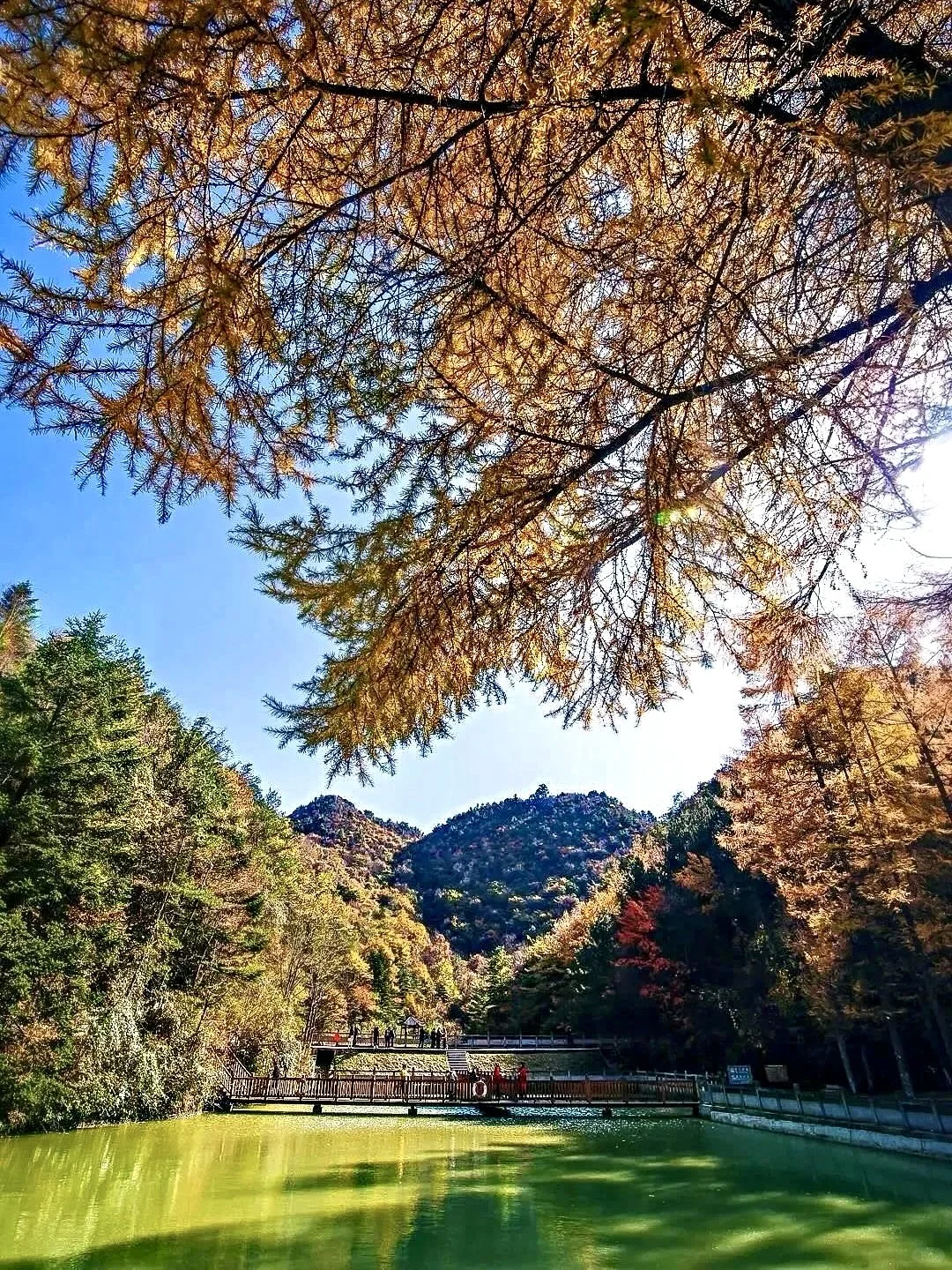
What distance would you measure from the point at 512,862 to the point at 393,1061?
166 ft

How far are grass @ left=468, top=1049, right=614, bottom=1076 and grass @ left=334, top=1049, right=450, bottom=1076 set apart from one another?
169 cm

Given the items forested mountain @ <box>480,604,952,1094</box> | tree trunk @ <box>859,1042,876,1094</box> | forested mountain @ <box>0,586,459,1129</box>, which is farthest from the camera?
tree trunk @ <box>859,1042,876,1094</box>

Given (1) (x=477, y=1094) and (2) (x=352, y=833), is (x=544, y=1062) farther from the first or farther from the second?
(2) (x=352, y=833)

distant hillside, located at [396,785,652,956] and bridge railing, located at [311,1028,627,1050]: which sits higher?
distant hillside, located at [396,785,652,956]

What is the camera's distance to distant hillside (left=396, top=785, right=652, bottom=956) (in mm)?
68438

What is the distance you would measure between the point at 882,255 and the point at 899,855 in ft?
41.2

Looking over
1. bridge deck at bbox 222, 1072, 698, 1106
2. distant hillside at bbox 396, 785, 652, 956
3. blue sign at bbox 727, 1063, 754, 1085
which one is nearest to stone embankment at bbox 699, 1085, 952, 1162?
blue sign at bbox 727, 1063, 754, 1085

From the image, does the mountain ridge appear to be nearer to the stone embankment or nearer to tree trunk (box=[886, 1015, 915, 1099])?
the stone embankment

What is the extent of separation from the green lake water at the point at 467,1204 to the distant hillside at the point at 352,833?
186 ft

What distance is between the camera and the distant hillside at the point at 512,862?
225 feet

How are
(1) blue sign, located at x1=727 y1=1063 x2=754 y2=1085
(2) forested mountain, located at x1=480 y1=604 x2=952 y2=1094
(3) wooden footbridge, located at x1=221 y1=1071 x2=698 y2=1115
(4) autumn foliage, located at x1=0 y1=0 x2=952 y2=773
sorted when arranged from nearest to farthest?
(4) autumn foliage, located at x1=0 y1=0 x2=952 y2=773 → (2) forested mountain, located at x1=480 y1=604 x2=952 y2=1094 → (1) blue sign, located at x1=727 y1=1063 x2=754 y2=1085 → (3) wooden footbridge, located at x1=221 y1=1071 x2=698 y2=1115

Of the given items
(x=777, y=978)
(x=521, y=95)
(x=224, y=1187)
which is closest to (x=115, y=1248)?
(x=224, y=1187)

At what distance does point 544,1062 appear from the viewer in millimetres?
30828

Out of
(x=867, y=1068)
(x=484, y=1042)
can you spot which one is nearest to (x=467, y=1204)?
(x=867, y=1068)
